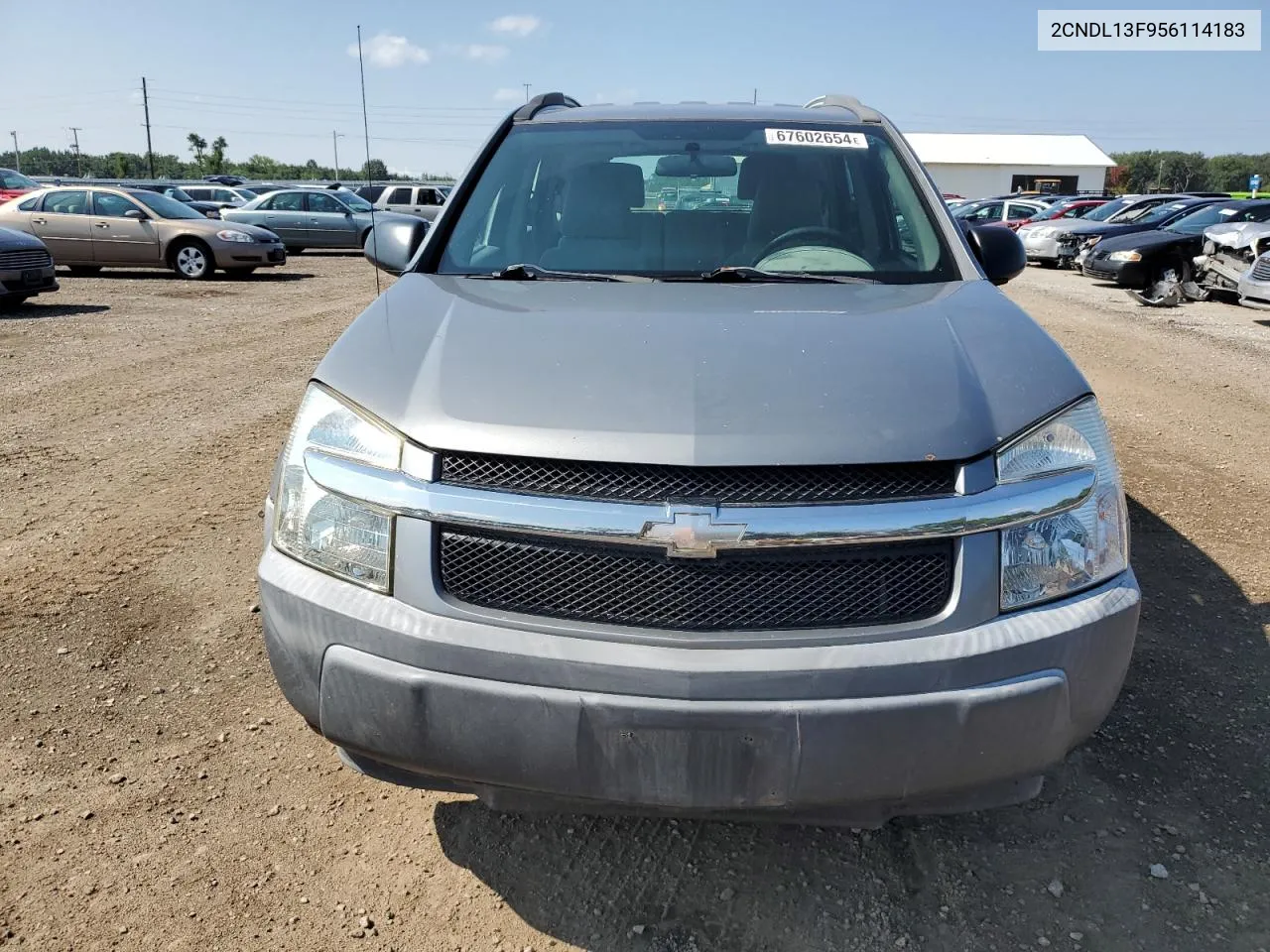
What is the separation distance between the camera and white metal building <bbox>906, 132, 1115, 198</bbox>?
238 ft

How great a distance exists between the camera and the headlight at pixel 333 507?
1914 mm

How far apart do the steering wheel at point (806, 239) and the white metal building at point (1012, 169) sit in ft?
246

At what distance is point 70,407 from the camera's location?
22.1 feet

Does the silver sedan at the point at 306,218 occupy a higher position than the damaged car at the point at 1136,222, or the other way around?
the silver sedan at the point at 306,218

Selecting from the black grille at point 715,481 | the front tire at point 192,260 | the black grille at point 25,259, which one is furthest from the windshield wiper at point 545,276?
the front tire at point 192,260

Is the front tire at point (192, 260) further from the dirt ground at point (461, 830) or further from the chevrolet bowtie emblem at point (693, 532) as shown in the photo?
the chevrolet bowtie emblem at point (693, 532)

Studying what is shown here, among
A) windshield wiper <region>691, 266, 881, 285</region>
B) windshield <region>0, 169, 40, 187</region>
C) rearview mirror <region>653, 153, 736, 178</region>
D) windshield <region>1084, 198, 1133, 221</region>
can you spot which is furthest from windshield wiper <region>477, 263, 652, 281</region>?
windshield <region>0, 169, 40, 187</region>

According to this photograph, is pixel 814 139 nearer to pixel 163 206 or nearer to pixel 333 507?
pixel 333 507

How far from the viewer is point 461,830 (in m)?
2.47

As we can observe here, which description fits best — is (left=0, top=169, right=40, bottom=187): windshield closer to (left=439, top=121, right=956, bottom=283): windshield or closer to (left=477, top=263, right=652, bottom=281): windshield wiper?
(left=439, top=121, right=956, bottom=283): windshield

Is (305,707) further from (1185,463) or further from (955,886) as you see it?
(1185,463)

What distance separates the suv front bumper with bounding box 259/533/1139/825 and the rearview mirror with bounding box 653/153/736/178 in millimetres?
1960

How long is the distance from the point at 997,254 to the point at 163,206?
16.5 m

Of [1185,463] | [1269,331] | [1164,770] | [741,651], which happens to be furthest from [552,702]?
[1269,331]
